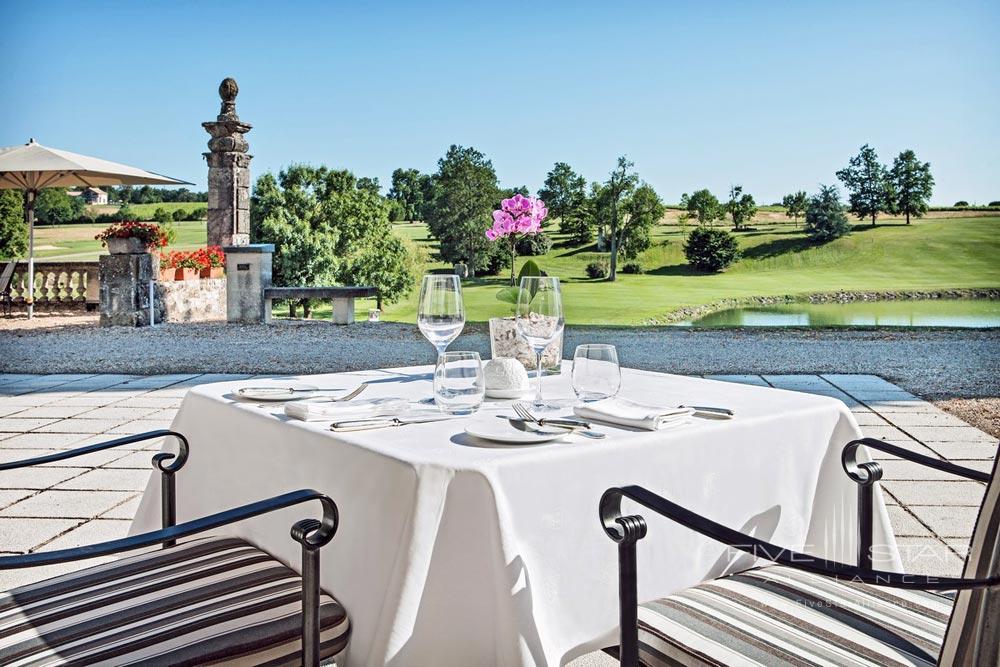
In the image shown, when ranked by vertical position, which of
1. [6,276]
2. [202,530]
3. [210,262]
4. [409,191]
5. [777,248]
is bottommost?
[202,530]

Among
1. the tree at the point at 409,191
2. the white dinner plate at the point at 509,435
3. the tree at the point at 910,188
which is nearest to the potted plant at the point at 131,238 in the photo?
the white dinner plate at the point at 509,435

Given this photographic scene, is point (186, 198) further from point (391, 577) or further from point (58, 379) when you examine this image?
point (391, 577)

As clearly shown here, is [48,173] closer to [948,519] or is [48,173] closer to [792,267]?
[948,519]

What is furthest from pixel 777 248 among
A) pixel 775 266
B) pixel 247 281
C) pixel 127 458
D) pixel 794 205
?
pixel 127 458

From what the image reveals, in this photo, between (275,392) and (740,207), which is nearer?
(275,392)

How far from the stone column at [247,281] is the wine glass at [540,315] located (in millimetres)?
8633

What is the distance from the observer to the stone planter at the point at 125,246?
911cm

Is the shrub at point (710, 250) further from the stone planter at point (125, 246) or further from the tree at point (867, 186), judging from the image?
the stone planter at point (125, 246)

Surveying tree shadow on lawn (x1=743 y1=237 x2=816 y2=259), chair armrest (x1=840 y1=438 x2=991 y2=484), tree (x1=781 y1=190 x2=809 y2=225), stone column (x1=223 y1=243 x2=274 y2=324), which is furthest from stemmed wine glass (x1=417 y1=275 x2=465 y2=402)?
tree (x1=781 y1=190 x2=809 y2=225)

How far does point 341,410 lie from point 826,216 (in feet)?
A: 88.1

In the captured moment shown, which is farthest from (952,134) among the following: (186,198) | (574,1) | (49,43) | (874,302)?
(49,43)

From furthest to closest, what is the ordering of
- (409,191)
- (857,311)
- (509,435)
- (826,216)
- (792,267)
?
(409,191)
(826,216)
(792,267)
(857,311)
(509,435)

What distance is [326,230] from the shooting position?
71.3 ft

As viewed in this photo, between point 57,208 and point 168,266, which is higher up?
point 57,208
